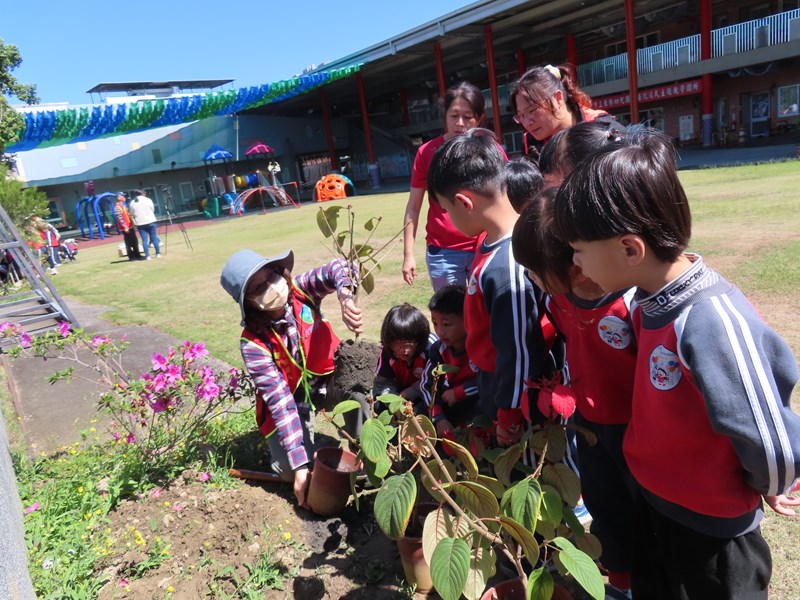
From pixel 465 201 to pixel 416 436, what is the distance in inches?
30.5

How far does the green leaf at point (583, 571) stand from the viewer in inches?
45.6

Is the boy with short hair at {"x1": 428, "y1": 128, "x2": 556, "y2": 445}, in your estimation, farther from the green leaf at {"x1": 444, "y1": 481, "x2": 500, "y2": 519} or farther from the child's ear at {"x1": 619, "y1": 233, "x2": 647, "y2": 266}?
the child's ear at {"x1": 619, "y1": 233, "x2": 647, "y2": 266}

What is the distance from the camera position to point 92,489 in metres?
2.53

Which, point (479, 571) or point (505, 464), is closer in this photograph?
point (479, 571)

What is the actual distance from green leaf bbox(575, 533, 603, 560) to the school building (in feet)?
38.9

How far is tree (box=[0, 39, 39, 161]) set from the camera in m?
15.0

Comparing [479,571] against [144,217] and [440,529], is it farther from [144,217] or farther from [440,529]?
[144,217]

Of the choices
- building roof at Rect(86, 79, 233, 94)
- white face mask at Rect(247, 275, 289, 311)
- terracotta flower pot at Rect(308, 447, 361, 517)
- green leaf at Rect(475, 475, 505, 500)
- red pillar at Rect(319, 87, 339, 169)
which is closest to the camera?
green leaf at Rect(475, 475, 505, 500)

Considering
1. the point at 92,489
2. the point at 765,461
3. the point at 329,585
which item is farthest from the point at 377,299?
the point at 765,461

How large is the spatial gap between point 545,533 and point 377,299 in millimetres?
4951

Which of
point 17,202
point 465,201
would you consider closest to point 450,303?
point 465,201

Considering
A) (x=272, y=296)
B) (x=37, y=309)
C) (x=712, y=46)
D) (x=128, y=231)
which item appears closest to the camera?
(x=272, y=296)

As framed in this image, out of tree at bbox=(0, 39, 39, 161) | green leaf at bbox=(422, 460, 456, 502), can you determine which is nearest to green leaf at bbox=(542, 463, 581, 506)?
green leaf at bbox=(422, 460, 456, 502)

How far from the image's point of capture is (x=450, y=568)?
1194mm
